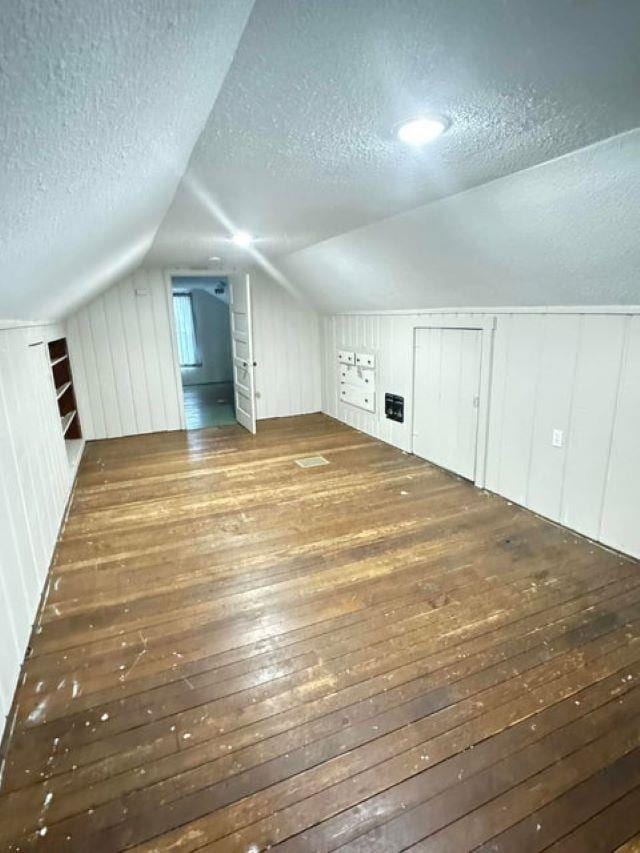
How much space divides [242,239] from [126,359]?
8.72 feet

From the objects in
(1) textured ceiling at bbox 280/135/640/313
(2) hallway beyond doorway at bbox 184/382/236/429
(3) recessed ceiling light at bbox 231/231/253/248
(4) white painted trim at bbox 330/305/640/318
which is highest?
(3) recessed ceiling light at bbox 231/231/253/248

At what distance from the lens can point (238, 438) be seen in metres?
5.37

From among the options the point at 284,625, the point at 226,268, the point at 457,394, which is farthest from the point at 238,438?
the point at 284,625

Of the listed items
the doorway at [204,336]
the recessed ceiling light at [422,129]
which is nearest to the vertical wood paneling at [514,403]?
the recessed ceiling light at [422,129]

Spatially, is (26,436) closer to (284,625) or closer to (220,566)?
(220,566)

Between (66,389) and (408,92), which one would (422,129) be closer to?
(408,92)

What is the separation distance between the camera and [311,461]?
14.8 feet

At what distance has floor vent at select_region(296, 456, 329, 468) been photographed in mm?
4402

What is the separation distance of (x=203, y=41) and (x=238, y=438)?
4.64m

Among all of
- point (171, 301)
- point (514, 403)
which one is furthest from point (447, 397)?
point (171, 301)

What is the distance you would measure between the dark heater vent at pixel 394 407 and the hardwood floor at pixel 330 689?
1630 millimetres

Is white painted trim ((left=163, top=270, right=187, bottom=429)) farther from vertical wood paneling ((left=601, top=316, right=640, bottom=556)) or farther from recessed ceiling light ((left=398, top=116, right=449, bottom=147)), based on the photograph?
vertical wood paneling ((left=601, top=316, right=640, bottom=556))

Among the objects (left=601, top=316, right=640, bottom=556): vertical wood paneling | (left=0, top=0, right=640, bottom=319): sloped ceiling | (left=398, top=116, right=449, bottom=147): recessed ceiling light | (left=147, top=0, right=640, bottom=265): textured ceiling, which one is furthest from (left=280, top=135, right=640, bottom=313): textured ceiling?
(left=398, top=116, right=449, bottom=147): recessed ceiling light

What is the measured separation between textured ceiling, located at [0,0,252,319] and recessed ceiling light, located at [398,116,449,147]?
666 mm
